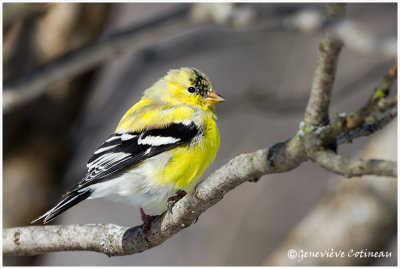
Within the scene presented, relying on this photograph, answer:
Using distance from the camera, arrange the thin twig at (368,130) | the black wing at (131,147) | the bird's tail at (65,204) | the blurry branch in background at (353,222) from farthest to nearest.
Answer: the blurry branch in background at (353,222) → the black wing at (131,147) → the bird's tail at (65,204) → the thin twig at (368,130)

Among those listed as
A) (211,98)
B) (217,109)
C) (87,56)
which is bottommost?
(211,98)

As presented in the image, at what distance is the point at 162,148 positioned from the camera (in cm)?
233

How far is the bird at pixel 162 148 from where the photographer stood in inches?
91.0

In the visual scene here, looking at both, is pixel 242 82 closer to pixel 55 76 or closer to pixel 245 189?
pixel 245 189

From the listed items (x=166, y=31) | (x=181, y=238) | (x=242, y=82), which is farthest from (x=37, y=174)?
(x=242, y=82)

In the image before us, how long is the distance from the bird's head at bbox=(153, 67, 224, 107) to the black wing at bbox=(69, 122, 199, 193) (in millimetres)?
132

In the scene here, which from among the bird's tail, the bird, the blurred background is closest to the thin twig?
the blurred background

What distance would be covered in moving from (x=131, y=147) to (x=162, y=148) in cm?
14

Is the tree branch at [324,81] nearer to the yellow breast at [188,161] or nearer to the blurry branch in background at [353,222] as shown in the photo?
the yellow breast at [188,161]

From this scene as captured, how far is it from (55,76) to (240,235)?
2923mm

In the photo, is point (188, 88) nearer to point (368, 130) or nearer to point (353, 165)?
point (368, 130)

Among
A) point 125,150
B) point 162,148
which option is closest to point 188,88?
point 162,148

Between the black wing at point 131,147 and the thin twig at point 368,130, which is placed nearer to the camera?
the thin twig at point 368,130

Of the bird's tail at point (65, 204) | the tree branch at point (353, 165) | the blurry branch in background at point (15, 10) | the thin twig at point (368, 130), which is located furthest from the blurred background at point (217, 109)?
the bird's tail at point (65, 204)
